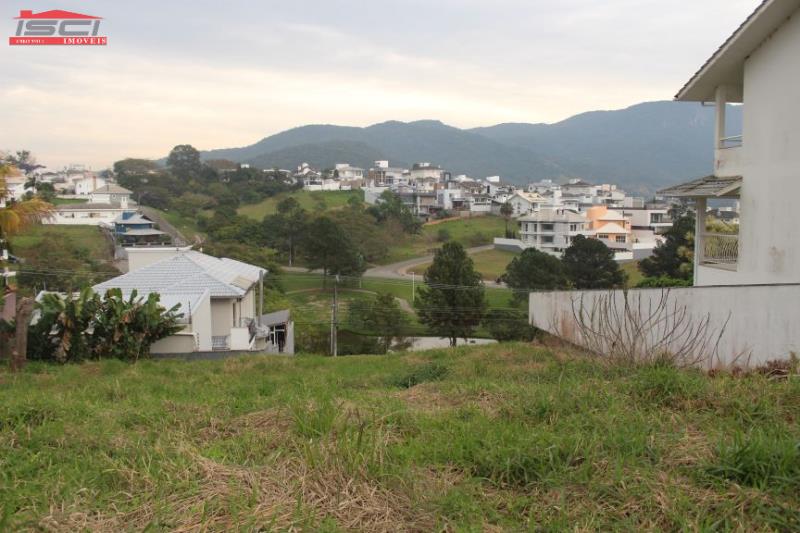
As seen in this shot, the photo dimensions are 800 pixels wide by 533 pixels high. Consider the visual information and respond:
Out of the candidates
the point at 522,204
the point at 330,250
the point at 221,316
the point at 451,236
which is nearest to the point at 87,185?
the point at 451,236

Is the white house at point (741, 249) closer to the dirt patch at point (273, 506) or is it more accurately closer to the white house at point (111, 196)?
the dirt patch at point (273, 506)

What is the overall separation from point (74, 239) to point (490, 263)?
35758 mm

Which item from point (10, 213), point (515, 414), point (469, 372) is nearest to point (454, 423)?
point (515, 414)

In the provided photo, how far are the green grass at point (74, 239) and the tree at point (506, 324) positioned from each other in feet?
81.7

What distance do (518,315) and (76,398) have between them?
2979 cm

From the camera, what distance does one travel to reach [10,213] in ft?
49.6

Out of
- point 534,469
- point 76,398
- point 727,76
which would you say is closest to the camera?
point 534,469

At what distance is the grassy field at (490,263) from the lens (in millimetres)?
56644

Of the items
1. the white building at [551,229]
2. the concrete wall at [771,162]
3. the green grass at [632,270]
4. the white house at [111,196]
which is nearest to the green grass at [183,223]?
the white house at [111,196]

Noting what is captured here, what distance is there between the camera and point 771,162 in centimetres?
1145

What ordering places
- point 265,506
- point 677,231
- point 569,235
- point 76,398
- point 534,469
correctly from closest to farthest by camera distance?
point 265,506 → point 534,469 → point 76,398 → point 677,231 → point 569,235

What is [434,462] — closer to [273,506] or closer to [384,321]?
[273,506]

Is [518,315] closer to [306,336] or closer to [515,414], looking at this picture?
[306,336]

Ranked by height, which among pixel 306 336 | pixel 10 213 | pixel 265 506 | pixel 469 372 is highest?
pixel 10 213
